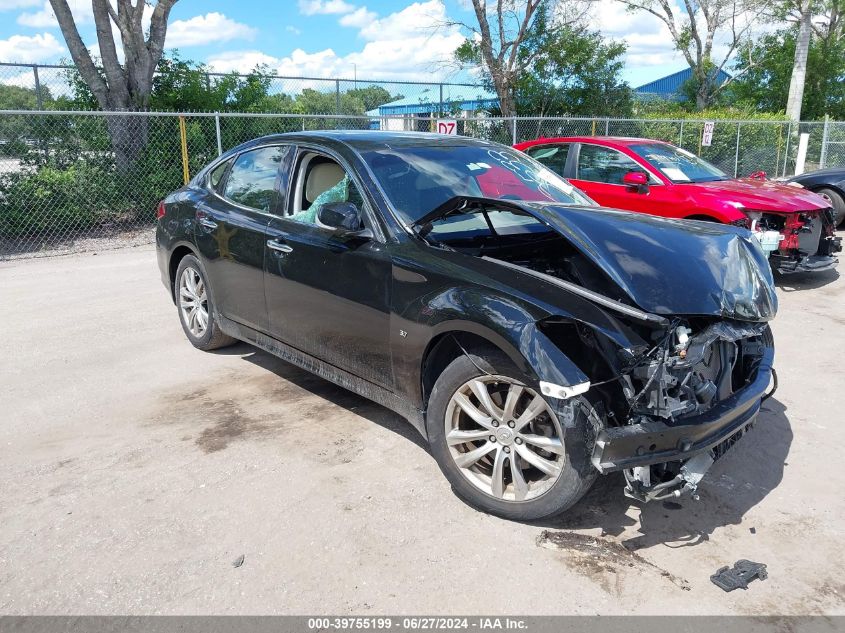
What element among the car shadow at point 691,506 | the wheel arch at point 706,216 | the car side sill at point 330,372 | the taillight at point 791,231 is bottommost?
the car shadow at point 691,506

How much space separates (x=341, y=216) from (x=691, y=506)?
92.6 inches

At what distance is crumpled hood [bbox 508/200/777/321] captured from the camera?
10.5 feet

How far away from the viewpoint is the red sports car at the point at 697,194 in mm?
7871

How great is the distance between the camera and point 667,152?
9.21 metres

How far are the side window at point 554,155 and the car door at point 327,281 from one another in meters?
5.54

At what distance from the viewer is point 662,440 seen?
291 cm

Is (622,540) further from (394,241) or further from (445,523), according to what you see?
(394,241)

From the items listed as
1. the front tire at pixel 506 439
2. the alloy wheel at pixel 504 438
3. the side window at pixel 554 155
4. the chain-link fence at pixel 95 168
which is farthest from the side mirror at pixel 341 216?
the chain-link fence at pixel 95 168

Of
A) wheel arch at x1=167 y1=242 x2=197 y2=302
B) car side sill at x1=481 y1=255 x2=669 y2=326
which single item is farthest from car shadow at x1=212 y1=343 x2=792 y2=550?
wheel arch at x1=167 y1=242 x2=197 y2=302

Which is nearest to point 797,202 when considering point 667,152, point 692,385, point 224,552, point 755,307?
point 667,152

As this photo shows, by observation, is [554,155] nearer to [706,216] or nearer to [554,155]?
[554,155]

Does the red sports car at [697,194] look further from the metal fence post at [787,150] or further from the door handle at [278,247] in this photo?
the metal fence post at [787,150]

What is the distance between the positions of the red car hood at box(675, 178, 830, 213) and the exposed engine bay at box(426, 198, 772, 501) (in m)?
5.13

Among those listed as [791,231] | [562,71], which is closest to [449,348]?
[791,231]
